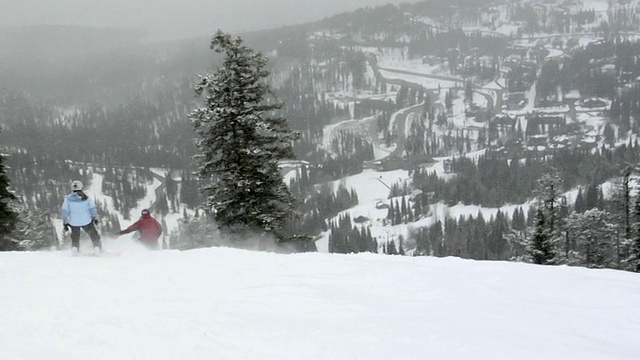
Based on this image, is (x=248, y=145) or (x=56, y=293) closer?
(x=56, y=293)

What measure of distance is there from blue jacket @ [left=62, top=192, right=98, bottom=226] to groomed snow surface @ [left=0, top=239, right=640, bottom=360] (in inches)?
78.5

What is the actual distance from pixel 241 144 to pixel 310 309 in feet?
34.6

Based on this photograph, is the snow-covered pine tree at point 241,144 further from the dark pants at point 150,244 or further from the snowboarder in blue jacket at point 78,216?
the snowboarder in blue jacket at point 78,216

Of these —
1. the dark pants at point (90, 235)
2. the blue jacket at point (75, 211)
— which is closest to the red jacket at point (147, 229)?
the dark pants at point (90, 235)

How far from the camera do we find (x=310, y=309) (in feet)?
25.1

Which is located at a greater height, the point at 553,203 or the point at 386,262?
the point at 386,262

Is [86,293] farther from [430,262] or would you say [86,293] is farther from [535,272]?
[535,272]

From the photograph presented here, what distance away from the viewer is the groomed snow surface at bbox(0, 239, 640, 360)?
6184 mm

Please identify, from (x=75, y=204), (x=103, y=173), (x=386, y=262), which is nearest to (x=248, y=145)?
(x=75, y=204)

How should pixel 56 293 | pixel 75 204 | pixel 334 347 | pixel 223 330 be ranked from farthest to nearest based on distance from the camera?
pixel 75 204, pixel 56 293, pixel 223 330, pixel 334 347

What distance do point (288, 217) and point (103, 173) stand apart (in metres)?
202

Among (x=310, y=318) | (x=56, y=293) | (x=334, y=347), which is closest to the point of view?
(x=334, y=347)

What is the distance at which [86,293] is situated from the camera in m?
8.21

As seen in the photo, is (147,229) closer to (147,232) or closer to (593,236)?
(147,232)
